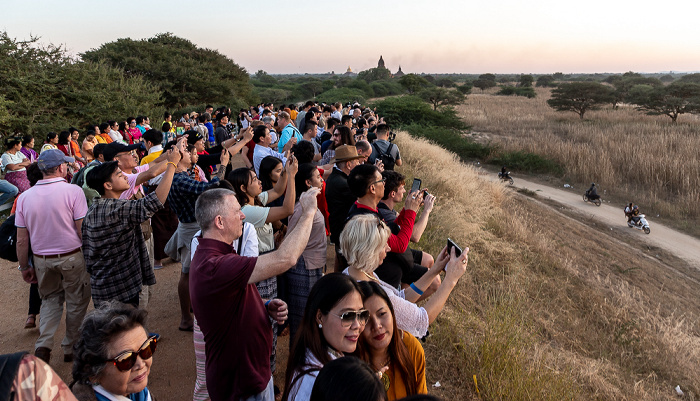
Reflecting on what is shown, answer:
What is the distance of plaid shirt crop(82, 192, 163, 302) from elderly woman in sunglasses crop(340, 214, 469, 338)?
1.40 metres

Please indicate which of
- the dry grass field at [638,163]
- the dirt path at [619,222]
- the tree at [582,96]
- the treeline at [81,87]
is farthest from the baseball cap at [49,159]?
the tree at [582,96]

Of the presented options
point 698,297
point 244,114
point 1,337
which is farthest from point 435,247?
point 244,114

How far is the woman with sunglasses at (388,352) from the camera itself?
2037 millimetres

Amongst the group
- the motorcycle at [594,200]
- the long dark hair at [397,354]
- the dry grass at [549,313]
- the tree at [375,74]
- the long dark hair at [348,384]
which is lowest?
the motorcycle at [594,200]

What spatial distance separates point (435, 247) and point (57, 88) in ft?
43.1

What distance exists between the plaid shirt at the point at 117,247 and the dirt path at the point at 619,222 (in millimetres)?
12215

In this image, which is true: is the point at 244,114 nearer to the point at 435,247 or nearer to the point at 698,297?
the point at 435,247

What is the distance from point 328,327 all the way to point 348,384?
0.60m

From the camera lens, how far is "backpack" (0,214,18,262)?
3.53 metres

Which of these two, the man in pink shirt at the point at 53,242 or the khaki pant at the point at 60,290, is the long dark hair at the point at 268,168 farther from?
the khaki pant at the point at 60,290

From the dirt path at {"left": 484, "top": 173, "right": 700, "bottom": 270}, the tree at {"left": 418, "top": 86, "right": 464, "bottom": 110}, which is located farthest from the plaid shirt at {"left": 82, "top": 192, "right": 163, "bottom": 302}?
the tree at {"left": 418, "top": 86, "right": 464, "bottom": 110}

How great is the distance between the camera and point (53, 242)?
3357 millimetres

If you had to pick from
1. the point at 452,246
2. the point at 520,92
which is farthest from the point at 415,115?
the point at 520,92

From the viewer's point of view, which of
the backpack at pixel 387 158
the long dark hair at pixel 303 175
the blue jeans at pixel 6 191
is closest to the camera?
the long dark hair at pixel 303 175
